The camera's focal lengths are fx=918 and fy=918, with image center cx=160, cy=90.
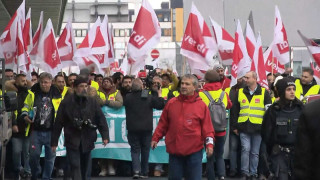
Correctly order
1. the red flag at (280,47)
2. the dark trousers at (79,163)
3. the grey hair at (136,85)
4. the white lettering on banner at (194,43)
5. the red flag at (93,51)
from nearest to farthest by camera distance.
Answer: the dark trousers at (79,163)
the grey hair at (136,85)
the white lettering on banner at (194,43)
the red flag at (280,47)
the red flag at (93,51)

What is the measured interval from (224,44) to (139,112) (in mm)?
Result: 5127

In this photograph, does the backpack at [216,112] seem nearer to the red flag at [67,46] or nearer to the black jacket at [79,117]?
the black jacket at [79,117]

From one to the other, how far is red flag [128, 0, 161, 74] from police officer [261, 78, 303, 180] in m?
8.52

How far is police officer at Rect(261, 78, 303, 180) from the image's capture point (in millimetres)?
10461

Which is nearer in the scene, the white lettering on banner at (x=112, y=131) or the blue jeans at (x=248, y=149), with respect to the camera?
the blue jeans at (x=248, y=149)

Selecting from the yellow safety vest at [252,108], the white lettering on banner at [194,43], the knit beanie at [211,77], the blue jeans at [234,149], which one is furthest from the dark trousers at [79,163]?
the white lettering on banner at [194,43]

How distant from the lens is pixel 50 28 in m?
19.6

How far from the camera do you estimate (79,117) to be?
1214 centimetres

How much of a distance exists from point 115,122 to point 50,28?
3.42m

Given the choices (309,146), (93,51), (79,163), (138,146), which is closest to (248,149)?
(138,146)

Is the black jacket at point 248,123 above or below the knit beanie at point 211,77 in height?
below

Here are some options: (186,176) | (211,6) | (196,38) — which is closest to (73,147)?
(186,176)

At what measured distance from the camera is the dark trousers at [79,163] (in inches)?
475

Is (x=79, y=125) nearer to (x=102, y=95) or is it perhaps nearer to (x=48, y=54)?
(x=102, y=95)
